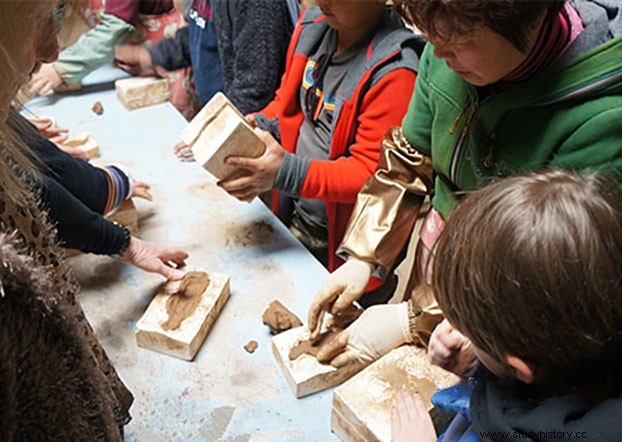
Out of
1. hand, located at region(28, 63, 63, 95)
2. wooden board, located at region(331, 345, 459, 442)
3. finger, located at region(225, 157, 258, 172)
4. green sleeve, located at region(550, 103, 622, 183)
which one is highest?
green sleeve, located at region(550, 103, 622, 183)

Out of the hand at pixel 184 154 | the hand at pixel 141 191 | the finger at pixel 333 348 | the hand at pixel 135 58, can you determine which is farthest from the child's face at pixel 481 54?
the hand at pixel 135 58

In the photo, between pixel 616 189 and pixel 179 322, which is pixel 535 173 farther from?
pixel 179 322

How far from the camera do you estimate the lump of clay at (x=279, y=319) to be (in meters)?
1.10

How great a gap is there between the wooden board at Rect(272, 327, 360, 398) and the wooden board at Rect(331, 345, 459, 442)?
0.07 meters

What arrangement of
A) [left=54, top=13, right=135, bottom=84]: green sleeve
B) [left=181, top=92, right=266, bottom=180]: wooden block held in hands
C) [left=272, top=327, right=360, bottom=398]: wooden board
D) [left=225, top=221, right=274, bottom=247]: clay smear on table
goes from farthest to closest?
[left=54, top=13, right=135, bottom=84]: green sleeve, [left=225, top=221, right=274, bottom=247]: clay smear on table, [left=181, top=92, right=266, bottom=180]: wooden block held in hands, [left=272, top=327, right=360, bottom=398]: wooden board

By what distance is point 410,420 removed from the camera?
33.9 inches

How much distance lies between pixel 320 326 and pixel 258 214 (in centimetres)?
48

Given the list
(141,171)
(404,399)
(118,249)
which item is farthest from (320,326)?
(141,171)

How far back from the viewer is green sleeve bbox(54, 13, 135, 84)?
6.69 feet

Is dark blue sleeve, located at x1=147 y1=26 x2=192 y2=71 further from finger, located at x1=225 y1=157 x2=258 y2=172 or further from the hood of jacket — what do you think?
the hood of jacket

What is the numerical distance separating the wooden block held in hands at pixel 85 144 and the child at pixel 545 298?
129 centimetres

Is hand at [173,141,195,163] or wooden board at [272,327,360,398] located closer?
wooden board at [272,327,360,398]

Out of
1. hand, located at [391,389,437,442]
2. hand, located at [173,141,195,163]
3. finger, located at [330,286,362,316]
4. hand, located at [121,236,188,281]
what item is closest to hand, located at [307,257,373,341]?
finger, located at [330,286,362,316]

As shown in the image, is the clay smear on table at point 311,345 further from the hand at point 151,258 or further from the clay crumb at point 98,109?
the clay crumb at point 98,109
